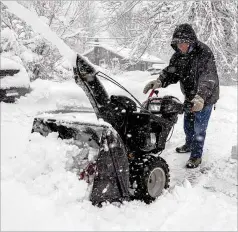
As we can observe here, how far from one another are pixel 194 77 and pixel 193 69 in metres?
0.11

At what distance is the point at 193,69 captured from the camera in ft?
15.8

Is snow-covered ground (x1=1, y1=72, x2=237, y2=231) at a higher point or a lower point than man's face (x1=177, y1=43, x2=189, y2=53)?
lower

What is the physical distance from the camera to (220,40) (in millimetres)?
14742

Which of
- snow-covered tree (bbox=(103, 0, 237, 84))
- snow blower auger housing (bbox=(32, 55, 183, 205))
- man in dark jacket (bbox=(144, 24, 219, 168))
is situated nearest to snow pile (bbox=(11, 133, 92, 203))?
snow blower auger housing (bbox=(32, 55, 183, 205))

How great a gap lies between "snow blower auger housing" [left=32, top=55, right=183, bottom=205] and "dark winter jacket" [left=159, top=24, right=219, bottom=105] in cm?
86

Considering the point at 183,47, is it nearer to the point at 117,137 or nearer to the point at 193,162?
the point at 193,162

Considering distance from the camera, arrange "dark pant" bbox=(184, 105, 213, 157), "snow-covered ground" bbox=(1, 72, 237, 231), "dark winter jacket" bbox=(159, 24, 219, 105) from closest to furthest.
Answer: "snow-covered ground" bbox=(1, 72, 237, 231) → "dark winter jacket" bbox=(159, 24, 219, 105) → "dark pant" bbox=(184, 105, 213, 157)

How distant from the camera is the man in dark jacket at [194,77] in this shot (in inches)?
180

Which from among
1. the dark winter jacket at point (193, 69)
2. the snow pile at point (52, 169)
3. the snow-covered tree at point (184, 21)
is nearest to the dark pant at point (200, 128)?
the dark winter jacket at point (193, 69)

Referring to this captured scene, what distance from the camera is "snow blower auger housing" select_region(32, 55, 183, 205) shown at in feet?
9.91

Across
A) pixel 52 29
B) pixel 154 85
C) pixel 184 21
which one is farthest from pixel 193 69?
pixel 52 29

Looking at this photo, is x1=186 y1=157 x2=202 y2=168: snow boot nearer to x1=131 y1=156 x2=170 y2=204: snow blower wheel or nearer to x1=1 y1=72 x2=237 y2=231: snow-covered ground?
x1=1 y1=72 x2=237 y2=231: snow-covered ground

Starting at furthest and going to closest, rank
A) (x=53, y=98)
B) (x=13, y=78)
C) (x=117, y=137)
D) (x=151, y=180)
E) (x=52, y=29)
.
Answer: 1. (x=52, y=29)
2. (x=53, y=98)
3. (x=13, y=78)
4. (x=151, y=180)
5. (x=117, y=137)

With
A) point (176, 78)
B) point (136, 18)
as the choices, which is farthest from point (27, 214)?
point (136, 18)
